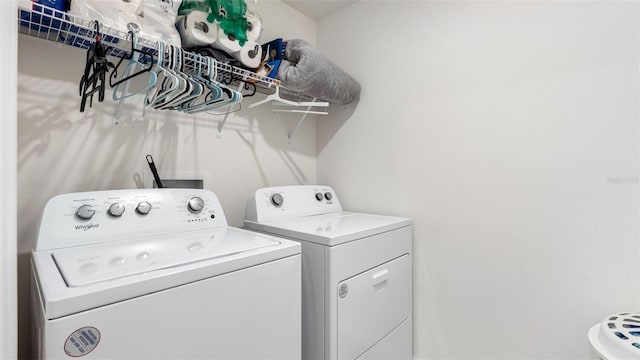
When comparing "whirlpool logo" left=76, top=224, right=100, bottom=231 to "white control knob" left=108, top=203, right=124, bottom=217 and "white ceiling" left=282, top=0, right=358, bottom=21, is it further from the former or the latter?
"white ceiling" left=282, top=0, right=358, bottom=21

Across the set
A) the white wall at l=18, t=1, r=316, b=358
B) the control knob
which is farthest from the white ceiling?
the control knob

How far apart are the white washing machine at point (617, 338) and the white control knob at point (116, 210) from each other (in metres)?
1.61

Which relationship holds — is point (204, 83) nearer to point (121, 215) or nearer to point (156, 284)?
point (121, 215)

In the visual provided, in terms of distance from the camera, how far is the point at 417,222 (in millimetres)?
1731

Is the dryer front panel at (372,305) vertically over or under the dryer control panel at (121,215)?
under


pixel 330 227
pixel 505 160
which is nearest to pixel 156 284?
pixel 330 227

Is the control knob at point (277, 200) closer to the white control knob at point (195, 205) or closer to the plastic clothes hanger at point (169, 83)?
the white control knob at point (195, 205)

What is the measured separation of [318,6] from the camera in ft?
6.75

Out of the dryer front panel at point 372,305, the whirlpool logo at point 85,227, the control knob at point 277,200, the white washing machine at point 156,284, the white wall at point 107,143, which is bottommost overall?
the dryer front panel at point 372,305

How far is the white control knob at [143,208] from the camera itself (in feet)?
3.75

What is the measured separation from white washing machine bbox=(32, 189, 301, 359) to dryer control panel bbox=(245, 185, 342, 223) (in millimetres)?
298

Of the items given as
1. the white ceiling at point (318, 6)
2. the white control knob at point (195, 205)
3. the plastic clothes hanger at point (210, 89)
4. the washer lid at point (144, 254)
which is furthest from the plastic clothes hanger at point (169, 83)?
the white ceiling at point (318, 6)

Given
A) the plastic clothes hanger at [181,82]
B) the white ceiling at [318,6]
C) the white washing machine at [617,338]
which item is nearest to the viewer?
the white washing machine at [617,338]

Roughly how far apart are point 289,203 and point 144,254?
86cm
